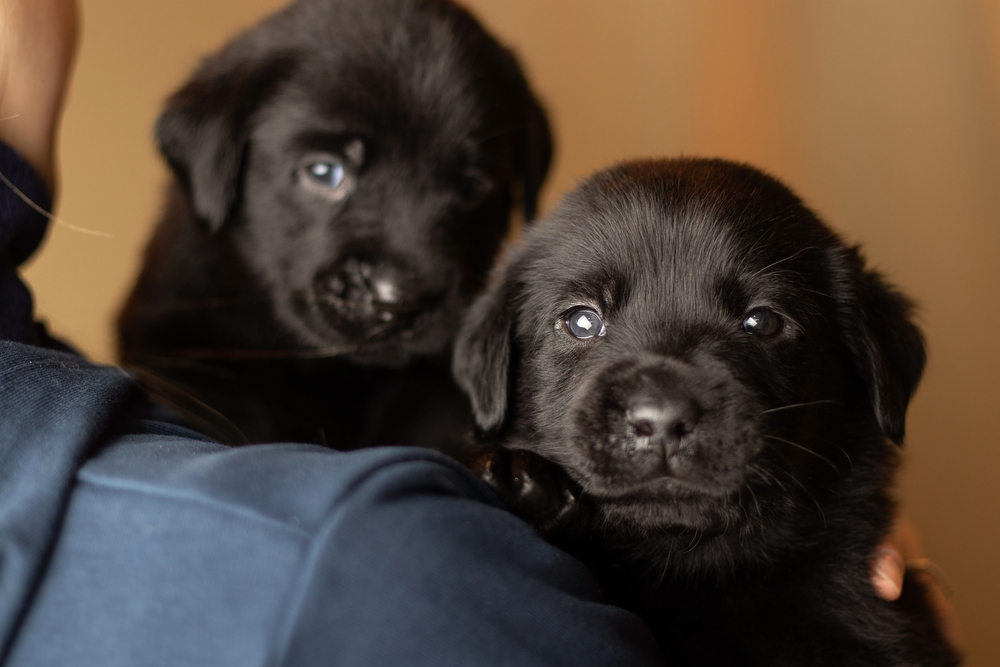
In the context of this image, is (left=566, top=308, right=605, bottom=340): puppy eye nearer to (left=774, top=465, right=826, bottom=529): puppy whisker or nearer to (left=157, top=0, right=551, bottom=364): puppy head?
(left=774, top=465, right=826, bottom=529): puppy whisker

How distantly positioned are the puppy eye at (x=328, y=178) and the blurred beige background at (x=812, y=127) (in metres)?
0.95

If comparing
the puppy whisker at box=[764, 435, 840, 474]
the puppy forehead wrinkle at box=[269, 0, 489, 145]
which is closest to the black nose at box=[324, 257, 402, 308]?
the puppy forehead wrinkle at box=[269, 0, 489, 145]

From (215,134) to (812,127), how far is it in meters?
2.56

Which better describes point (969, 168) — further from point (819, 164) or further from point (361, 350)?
point (361, 350)

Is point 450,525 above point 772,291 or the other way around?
the other way around

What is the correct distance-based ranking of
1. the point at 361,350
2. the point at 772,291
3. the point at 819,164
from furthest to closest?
the point at 819,164 < the point at 361,350 < the point at 772,291

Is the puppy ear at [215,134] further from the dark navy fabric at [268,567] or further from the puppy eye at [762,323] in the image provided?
the puppy eye at [762,323]

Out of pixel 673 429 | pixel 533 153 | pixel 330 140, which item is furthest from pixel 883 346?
pixel 330 140

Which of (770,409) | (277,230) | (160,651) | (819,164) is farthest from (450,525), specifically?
(819,164)

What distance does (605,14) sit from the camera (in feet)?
11.8

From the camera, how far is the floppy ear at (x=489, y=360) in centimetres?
141

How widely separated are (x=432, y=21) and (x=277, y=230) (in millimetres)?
636

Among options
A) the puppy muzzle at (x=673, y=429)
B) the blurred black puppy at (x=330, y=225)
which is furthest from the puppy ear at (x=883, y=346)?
the blurred black puppy at (x=330, y=225)

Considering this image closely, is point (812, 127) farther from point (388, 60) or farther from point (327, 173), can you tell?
point (327, 173)
